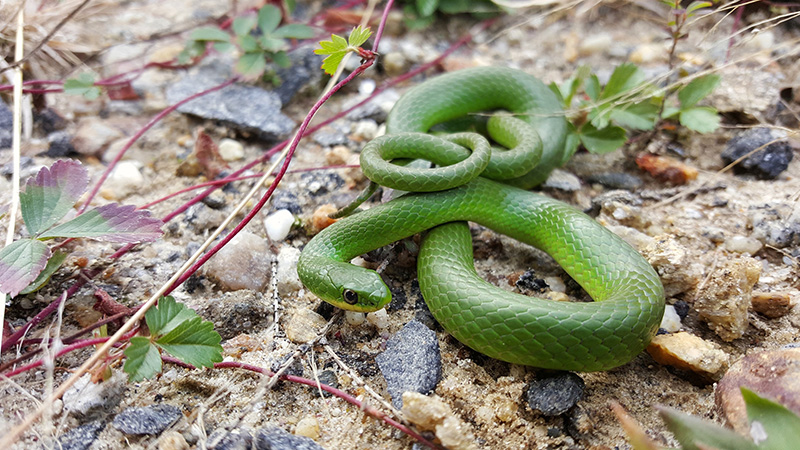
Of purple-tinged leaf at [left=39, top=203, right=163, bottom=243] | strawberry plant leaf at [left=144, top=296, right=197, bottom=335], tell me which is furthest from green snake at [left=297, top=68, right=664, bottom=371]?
purple-tinged leaf at [left=39, top=203, right=163, bottom=243]

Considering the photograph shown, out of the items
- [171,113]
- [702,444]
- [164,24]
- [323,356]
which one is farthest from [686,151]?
[164,24]

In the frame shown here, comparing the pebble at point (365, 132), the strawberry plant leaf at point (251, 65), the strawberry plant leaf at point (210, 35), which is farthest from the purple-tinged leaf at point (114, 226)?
the strawberry plant leaf at point (210, 35)

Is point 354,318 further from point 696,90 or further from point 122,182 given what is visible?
point 696,90

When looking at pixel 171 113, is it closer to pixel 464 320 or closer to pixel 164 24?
pixel 164 24

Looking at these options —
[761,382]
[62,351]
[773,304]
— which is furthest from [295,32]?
[761,382]

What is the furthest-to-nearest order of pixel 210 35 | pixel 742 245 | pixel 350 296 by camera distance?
pixel 210 35 < pixel 742 245 < pixel 350 296

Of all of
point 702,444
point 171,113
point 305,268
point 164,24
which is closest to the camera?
point 702,444
